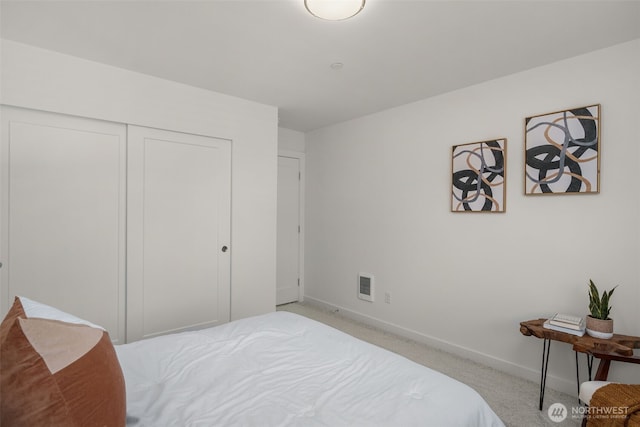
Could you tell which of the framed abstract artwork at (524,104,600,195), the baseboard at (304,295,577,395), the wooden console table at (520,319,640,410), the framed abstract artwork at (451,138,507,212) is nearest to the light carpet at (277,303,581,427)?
the baseboard at (304,295,577,395)

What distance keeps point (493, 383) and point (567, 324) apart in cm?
75

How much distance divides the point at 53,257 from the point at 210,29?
6.63 feet

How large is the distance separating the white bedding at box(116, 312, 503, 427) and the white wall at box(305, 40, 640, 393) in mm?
1626

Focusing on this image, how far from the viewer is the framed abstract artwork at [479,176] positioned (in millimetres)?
2797

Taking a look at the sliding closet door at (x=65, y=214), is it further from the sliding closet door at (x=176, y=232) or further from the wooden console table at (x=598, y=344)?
the wooden console table at (x=598, y=344)

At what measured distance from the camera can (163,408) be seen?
1.22 metres

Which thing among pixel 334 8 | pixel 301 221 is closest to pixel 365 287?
pixel 301 221

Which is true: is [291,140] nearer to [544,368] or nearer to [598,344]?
[544,368]

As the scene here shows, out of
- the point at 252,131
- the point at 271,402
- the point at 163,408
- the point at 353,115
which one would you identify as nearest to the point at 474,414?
the point at 271,402

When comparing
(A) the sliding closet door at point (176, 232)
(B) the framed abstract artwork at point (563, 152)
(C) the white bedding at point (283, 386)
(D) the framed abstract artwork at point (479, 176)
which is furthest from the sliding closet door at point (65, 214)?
(B) the framed abstract artwork at point (563, 152)

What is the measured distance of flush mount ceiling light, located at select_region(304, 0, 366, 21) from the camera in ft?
5.78

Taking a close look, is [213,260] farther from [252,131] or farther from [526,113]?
[526,113]

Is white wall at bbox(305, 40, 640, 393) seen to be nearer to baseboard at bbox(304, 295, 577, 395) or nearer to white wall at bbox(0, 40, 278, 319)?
baseboard at bbox(304, 295, 577, 395)

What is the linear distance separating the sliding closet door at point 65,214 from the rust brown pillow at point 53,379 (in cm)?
186
